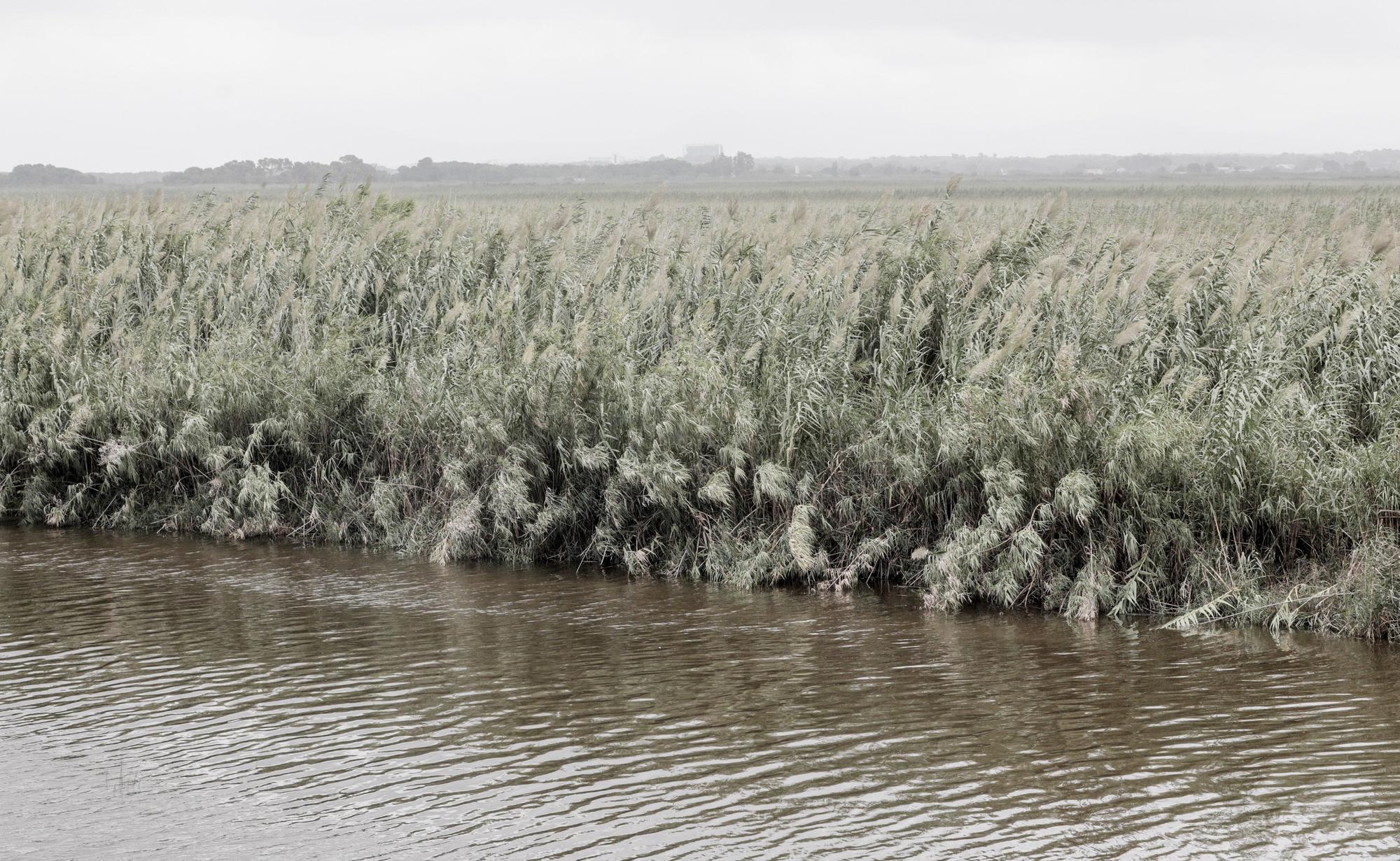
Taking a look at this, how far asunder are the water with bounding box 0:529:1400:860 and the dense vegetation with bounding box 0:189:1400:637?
2.40 ft

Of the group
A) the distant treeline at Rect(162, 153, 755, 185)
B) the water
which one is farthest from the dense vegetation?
the distant treeline at Rect(162, 153, 755, 185)

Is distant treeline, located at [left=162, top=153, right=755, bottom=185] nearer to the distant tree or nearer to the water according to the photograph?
the distant tree

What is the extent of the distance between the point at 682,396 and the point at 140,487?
6.16 metres

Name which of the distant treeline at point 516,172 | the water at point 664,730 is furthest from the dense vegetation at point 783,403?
the distant treeline at point 516,172

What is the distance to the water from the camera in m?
6.39

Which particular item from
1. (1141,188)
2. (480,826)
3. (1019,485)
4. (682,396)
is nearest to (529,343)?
(682,396)

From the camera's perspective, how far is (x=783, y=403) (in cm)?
1191

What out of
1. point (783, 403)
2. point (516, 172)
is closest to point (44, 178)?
point (516, 172)

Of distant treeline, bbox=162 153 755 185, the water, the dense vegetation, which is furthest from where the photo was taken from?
distant treeline, bbox=162 153 755 185

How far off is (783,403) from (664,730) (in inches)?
182

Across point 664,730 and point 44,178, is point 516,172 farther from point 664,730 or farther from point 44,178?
point 664,730

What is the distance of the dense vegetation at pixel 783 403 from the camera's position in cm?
1031

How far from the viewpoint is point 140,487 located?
1417cm

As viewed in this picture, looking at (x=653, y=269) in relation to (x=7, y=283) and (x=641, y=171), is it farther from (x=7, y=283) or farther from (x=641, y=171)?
(x=641, y=171)
